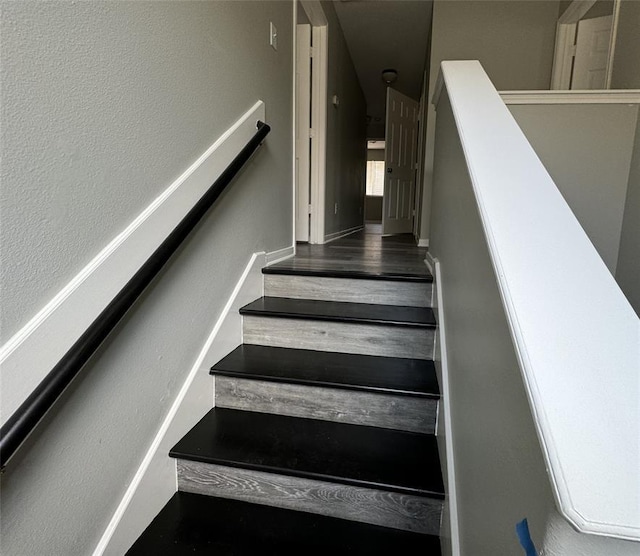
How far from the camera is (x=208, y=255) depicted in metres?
1.45

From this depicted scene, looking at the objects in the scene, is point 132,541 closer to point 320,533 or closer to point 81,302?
point 320,533

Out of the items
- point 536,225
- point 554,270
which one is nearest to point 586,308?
point 554,270

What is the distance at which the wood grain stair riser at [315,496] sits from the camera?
1086 millimetres

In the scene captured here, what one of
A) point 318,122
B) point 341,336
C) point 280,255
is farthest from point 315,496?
point 318,122

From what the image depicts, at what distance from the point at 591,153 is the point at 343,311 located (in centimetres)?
167

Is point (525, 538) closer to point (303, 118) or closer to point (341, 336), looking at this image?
point (341, 336)

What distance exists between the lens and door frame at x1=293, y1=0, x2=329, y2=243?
3113mm

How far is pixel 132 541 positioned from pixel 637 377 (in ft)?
4.08

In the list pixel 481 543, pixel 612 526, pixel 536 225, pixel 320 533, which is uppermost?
pixel 536 225

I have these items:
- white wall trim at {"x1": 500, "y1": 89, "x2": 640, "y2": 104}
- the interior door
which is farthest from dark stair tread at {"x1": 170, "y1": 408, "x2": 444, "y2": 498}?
the interior door

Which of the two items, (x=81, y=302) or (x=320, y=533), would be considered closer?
(x=81, y=302)

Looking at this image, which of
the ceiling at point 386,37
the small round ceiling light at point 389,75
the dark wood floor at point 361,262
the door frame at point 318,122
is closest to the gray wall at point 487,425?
the dark wood floor at point 361,262

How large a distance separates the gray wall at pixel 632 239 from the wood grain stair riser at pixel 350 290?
1160 millimetres

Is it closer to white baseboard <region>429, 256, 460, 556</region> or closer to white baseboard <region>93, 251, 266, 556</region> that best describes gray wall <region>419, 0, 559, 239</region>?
white baseboard <region>429, 256, 460, 556</region>
